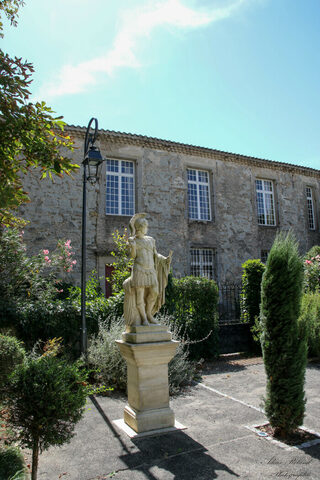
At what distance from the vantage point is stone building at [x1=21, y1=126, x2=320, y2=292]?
13.0 meters

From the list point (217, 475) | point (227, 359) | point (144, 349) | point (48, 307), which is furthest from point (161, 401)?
point (227, 359)

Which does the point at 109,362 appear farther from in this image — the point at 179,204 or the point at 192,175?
the point at 192,175

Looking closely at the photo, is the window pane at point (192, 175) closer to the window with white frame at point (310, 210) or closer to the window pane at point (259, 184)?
the window pane at point (259, 184)

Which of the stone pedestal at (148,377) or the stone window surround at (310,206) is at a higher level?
the stone window surround at (310,206)

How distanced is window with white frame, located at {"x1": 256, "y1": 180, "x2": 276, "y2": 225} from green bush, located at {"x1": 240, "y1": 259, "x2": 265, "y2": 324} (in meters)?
6.65

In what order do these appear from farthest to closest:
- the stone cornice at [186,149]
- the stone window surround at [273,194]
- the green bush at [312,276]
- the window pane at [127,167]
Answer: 1. the stone window surround at [273,194]
2. the window pane at [127,167]
3. the stone cornice at [186,149]
4. the green bush at [312,276]

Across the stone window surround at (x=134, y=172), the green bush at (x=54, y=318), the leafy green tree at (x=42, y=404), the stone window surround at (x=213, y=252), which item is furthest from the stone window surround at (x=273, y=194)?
the leafy green tree at (x=42, y=404)

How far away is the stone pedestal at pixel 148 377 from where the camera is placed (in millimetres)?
4703

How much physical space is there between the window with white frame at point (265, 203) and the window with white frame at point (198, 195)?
2.98 m

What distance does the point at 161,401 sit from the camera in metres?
4.85

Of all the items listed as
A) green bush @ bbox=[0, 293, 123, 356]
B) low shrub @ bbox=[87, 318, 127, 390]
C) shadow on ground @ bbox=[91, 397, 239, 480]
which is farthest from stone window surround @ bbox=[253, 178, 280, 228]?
shadow on ground @ bbox=[91, 397, 239, 480]

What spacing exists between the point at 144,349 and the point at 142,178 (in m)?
10.6

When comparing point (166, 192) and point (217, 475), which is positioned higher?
point (166, 192)

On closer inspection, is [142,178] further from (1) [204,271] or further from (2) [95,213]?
(1) [204,271]
